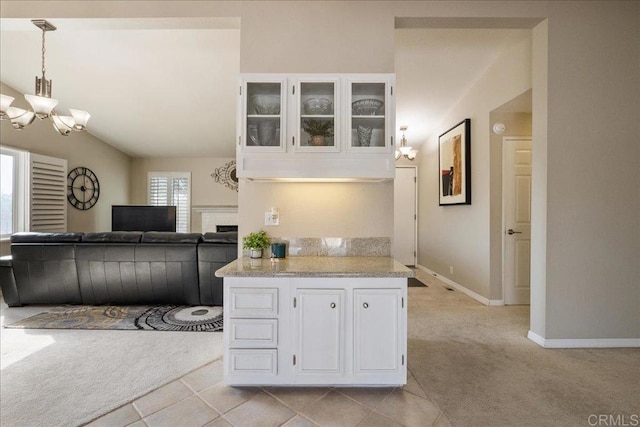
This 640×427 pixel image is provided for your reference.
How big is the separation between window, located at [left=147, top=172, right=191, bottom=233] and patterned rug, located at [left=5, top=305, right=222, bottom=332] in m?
3.97

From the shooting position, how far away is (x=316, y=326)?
73.2 inches

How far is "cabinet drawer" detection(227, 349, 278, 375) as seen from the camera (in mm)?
1873

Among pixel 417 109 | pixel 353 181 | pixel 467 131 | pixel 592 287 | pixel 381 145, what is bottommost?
pixel 592 287

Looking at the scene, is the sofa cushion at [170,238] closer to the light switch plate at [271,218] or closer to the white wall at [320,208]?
the white wall at [320,208]

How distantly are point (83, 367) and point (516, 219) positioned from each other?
15.2ft

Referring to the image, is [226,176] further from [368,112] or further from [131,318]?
[368,112]

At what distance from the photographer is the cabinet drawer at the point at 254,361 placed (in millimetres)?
1873

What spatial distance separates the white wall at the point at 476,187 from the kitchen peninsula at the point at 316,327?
8.17 ft

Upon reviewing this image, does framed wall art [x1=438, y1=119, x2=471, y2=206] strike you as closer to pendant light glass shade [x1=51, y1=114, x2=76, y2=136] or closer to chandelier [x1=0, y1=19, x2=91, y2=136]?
chandelier [x1=0, y1=19, x2=91, y2=136]

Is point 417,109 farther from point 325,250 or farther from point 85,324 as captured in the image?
point 85,324

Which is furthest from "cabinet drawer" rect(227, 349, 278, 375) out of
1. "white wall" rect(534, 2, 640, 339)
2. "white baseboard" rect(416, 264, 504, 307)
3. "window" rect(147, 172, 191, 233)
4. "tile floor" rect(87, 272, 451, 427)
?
"window" rect(147, 172, 191, 233)

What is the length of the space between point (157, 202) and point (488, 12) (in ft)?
24.5

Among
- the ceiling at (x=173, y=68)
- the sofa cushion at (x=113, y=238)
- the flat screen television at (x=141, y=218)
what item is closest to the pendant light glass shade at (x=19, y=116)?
the ceiling at (x=173, y=68)

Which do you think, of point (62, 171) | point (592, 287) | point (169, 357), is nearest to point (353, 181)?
point (169, 357)
